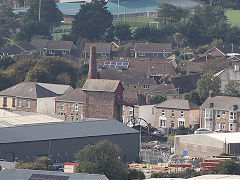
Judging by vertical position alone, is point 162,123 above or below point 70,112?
below

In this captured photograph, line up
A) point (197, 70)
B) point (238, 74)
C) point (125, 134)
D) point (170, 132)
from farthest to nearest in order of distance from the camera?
point (197, 70) → point (238, 74) → point (170, 132) → point (125, 134)

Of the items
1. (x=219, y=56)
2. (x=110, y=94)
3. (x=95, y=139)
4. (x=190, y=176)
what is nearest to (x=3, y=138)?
(x=95, y=139)

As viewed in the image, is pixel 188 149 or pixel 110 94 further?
pixel 110 94

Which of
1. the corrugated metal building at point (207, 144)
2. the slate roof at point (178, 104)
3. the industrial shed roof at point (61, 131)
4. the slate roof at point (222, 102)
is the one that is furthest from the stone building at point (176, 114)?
the industrial shed roof at point (61, 131)

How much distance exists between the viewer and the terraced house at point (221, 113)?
3937 inches

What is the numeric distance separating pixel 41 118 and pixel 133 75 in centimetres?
2727

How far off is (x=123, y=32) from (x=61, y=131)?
247ft

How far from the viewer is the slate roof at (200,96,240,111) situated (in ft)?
330

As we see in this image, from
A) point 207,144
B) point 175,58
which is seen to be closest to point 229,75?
point 175,58

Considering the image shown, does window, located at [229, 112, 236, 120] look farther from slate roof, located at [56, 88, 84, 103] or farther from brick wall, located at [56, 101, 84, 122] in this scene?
slate roof, located at [56, 88, 84, 103]

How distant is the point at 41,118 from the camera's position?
94.4 m

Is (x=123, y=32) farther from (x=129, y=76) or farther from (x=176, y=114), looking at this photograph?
(x=176, y=114)

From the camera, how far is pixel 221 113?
100750 millimetres

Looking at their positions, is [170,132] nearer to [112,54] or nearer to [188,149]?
[188,149]
